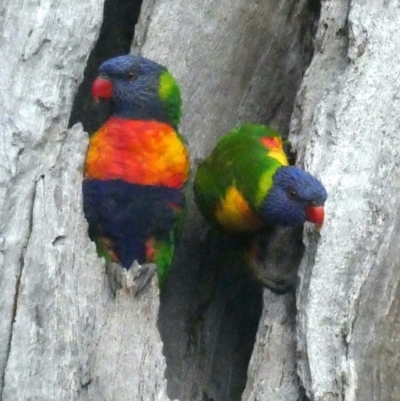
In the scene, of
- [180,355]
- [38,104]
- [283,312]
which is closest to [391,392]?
[283,312]

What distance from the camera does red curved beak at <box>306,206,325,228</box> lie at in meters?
2.72

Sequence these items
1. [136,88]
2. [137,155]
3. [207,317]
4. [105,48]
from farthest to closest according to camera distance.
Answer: [105,48]
[207,317]
[136,88]
[137,155]

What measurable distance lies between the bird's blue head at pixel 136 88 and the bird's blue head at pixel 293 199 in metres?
0.52

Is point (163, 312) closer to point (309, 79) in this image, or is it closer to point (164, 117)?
point (164, 117)

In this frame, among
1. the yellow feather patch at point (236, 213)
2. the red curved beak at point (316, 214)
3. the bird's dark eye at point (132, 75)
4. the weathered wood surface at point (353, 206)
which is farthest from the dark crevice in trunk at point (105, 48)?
the red curved beak at point (316, 214)

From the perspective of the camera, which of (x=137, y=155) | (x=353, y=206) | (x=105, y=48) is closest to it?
(x=353, y=206)

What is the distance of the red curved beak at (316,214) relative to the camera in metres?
2.72

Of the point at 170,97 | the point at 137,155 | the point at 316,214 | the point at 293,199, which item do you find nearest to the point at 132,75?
the point at 170,97

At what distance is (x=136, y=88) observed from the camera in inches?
122

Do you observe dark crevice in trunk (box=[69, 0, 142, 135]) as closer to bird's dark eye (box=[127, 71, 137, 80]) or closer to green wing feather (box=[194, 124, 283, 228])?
bird's dark eye (box=[127, 71, 137, 80])

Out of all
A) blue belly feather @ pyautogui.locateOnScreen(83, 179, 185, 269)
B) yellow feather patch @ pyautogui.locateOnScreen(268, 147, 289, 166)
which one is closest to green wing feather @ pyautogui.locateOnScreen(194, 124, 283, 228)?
yellow feather patch @ pyautogui.locateOnScreen(268, 147, 289, 166)

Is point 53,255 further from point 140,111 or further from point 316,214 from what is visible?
point 316,214

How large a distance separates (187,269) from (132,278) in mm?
689

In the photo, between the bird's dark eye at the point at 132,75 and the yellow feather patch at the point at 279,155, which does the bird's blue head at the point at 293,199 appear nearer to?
the yellow feather patch at the point at 279,155
